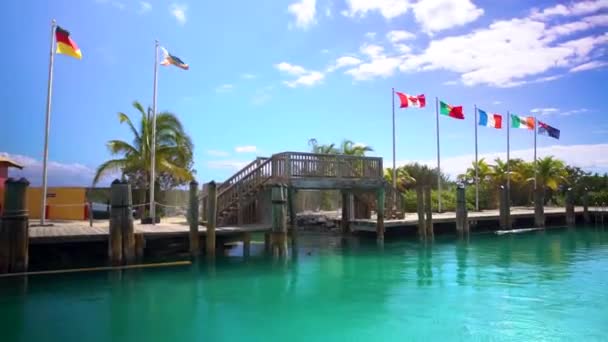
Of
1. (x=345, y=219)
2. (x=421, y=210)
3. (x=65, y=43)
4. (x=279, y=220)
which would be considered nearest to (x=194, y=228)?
(x=279, y=220)

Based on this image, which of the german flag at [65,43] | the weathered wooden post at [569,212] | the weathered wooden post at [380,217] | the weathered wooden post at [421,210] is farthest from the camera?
the weathered wooden post at [569,212]

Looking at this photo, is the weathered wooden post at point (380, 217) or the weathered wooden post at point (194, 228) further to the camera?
the weathered wooden post at point (380, 217)

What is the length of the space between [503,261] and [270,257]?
8.67 m

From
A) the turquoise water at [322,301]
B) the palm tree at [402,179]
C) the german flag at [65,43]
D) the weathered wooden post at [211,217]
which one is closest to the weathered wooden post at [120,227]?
the turquoise water at [322,301]

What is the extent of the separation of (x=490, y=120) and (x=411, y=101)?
7.94 meters

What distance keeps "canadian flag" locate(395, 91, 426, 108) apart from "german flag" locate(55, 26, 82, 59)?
55.5ft

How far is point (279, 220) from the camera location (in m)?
15.9

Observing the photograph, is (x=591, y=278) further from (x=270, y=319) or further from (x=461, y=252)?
(x=270, y=319)

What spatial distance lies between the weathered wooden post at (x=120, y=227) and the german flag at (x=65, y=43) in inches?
228

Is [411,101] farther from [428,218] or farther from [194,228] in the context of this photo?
[194,228]

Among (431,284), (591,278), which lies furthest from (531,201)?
(431,284)

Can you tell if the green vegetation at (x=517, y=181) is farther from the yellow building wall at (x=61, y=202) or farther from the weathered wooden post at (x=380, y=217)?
the yellow building wall at (x=61, y=202)

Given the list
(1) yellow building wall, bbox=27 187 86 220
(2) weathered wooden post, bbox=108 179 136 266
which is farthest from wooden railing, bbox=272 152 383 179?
(1) yellow building wall, bbox=27 187 86 220

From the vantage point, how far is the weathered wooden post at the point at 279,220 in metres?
15.9
